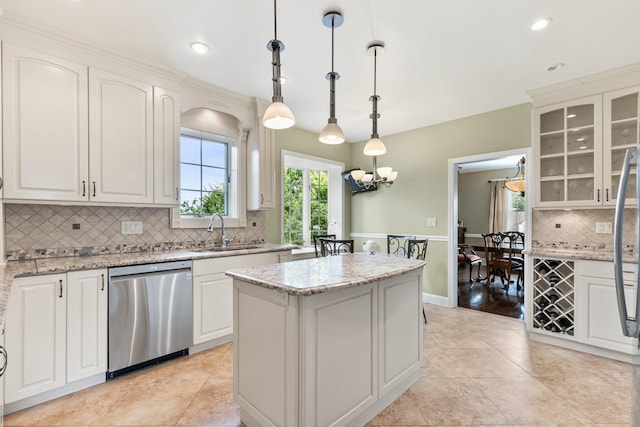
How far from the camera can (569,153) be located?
3154 mm

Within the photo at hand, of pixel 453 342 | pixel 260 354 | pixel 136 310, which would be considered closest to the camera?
pixel 260 354

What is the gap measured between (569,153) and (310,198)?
11.5 ft

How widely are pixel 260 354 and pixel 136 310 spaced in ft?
4.51

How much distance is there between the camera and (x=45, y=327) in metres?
2.03

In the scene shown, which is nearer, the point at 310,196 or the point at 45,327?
the point at 45,327


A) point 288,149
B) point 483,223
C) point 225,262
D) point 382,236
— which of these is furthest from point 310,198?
point 483,223

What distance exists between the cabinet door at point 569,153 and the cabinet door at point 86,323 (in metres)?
4.32

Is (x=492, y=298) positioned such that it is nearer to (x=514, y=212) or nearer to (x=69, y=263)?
(x=514, y=212)

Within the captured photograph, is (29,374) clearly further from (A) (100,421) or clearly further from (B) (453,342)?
(B) (453,342)

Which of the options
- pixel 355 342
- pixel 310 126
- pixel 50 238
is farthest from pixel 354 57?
pixel 50 238

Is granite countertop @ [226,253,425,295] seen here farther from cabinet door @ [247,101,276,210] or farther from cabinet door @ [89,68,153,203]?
cabinet door @ [247,101,276,210]

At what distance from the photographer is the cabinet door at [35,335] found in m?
1.91

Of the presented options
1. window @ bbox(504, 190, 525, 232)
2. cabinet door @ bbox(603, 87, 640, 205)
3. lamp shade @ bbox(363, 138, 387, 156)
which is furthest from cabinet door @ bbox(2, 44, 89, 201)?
window @ bbox(504, 190, 525, 232)

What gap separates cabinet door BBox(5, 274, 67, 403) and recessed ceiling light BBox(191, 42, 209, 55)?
202cm
